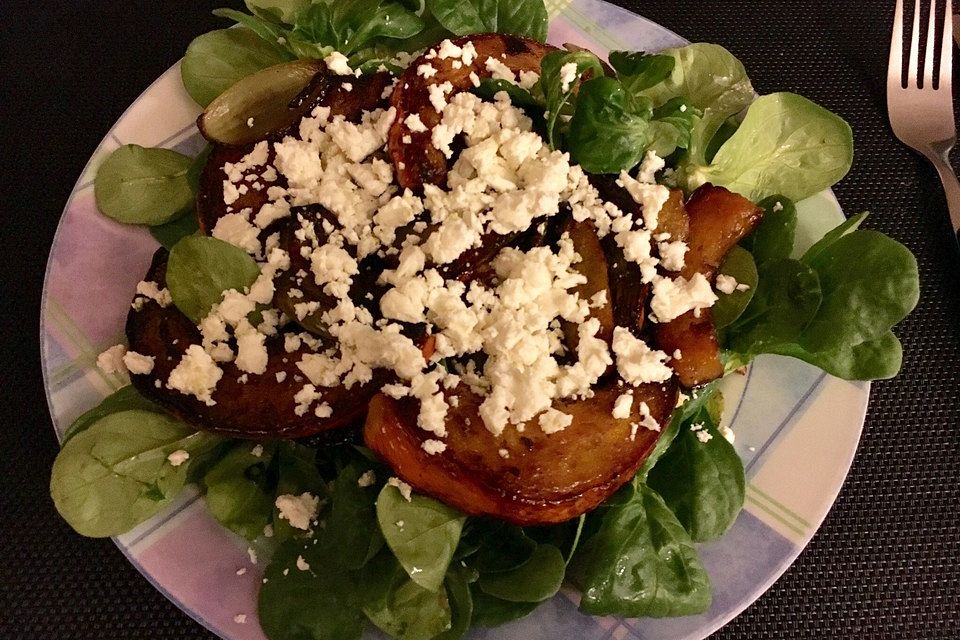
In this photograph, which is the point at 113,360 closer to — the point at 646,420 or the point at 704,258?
the point at 646,420

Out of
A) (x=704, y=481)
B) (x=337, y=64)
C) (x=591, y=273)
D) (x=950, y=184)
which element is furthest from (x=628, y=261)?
(x=950, y=184)

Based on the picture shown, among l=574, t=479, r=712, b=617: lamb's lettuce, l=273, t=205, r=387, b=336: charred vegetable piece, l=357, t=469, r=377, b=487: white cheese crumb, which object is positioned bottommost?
l=574, t=479, r=712, b=617: lamb's lettuce

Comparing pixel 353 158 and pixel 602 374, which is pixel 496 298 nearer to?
pixel 602 374

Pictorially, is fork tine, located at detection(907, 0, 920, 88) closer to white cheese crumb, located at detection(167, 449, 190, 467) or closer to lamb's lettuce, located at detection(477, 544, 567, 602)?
lamb's lettuce, located at detection(477, 544, 567, 602)

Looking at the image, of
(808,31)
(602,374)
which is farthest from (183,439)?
(808,31)

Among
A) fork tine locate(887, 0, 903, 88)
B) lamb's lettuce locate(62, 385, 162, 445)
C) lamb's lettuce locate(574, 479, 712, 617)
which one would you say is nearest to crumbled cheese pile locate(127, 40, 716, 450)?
lamb's lettuce locate(62, 385, 162, 445)

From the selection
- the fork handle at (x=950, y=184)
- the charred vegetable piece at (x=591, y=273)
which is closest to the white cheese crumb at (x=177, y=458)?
the charred vegetable piece at (x=591, y=273)
